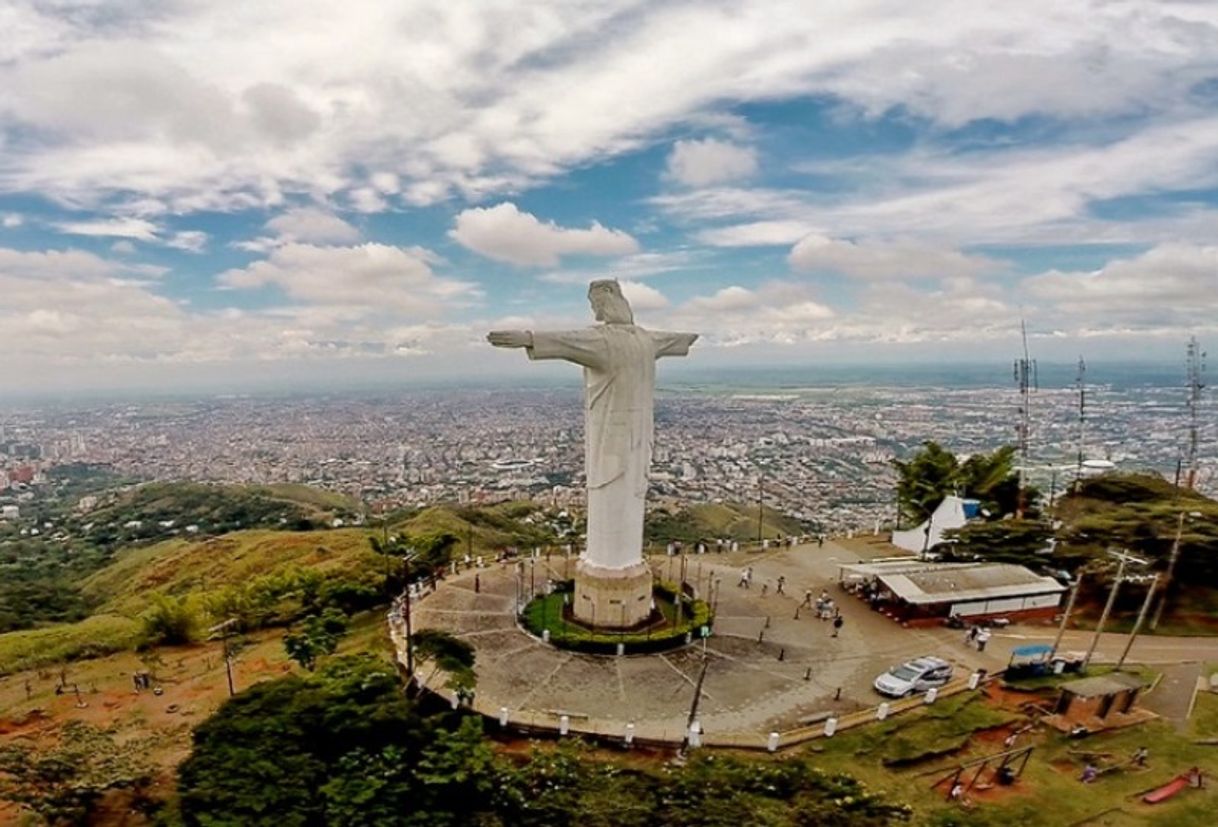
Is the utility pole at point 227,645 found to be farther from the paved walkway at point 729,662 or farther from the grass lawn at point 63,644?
the paved walkway at point 729,662

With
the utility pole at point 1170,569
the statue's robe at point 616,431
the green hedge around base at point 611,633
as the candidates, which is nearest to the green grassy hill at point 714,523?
the green hedge around base at point 611,633

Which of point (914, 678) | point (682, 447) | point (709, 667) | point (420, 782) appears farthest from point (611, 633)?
point (682, 447)

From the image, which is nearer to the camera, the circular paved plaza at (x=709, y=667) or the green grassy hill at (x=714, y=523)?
the circular paved plaza at (x=709, y=667)

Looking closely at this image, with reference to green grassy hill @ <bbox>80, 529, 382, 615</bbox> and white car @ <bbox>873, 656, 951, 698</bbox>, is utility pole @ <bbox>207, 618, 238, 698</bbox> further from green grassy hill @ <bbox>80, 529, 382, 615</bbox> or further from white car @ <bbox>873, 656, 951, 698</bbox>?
white car @ <bbox>873, 656, 951, 698</bbox>

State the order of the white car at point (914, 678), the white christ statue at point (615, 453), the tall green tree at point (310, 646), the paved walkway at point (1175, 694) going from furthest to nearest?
the white christ statue at point (615, 453)
the white car at point (914, 678)
the paved walkway at point (1175, 694)
the tall green tree at point (310, 646)

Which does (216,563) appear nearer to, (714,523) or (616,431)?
(616,431)

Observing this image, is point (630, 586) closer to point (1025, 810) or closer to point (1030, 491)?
point (1025, 810)

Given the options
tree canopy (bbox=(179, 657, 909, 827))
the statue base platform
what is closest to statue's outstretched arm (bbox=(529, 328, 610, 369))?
the statue base platform
